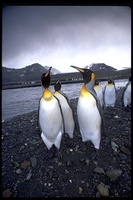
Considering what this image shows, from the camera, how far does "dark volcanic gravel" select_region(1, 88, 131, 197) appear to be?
1398mm

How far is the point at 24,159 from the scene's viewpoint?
190 cm

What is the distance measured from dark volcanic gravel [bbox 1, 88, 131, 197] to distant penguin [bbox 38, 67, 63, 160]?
0.18 metres

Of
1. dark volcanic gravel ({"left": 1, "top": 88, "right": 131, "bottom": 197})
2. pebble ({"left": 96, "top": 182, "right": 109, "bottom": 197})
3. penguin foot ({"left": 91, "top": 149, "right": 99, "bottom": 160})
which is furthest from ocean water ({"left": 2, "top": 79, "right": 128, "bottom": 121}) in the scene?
pebble ({"left": 96, "top": 182, "right": 109, "bottom": 197})

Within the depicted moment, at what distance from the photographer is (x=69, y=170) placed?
1648 millimetres

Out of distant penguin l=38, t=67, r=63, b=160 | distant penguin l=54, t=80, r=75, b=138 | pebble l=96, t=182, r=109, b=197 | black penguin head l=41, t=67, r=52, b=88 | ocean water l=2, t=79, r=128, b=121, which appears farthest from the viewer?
ocean water l=2, t=79, r=128, b=121

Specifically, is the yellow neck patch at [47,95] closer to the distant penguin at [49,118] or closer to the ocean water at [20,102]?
the distant penguin at [49,118]

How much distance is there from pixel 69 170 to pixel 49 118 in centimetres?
56

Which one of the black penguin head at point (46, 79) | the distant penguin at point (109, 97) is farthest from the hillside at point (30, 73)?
the distant penguin at point (109, 97)

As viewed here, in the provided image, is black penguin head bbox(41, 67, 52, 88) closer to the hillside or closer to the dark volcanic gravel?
the hillside

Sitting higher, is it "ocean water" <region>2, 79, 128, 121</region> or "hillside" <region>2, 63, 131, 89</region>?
"hillside" <region>2, 63, 131, 89</region>

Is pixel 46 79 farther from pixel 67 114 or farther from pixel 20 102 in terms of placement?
pixel 20 102

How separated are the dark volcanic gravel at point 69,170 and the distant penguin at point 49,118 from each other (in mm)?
177

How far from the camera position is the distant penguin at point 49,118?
1.80m

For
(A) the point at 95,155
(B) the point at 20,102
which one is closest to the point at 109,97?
(A) the point at 95,155
